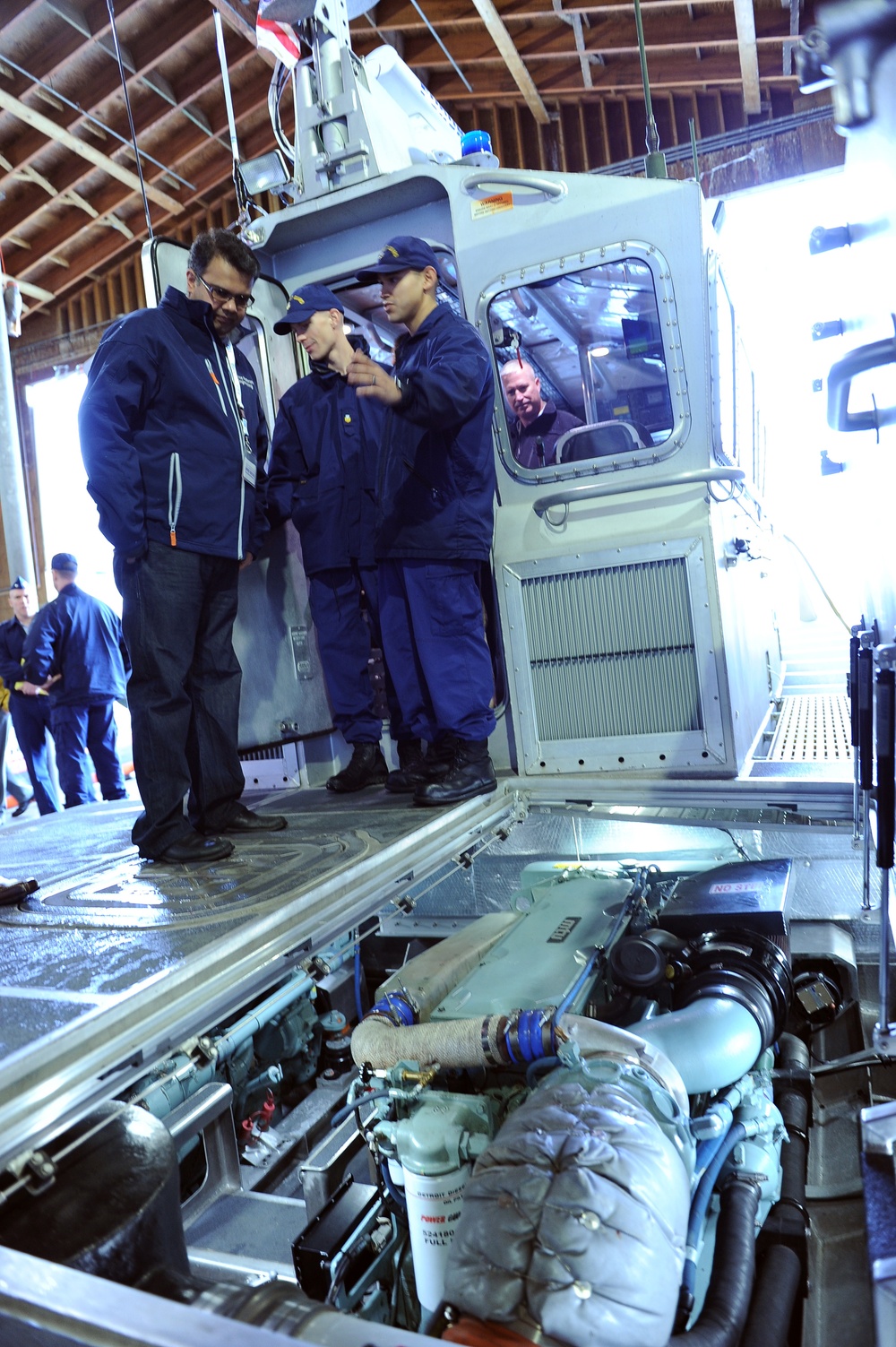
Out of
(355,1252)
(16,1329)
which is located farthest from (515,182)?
(16,1329)

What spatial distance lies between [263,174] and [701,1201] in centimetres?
420

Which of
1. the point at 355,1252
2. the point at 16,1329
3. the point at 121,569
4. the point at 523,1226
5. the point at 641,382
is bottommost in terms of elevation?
the point at 355,1252

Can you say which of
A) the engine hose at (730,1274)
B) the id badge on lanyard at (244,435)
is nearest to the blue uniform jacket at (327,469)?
the id badge on lanyard at (244,435)

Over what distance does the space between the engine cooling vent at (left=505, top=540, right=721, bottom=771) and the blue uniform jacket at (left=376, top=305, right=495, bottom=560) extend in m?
0.46

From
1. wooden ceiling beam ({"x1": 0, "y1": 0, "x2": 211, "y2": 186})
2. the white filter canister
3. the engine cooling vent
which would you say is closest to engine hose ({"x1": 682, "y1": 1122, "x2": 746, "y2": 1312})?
the white filter canister

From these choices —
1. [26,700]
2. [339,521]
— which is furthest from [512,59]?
[339,521]

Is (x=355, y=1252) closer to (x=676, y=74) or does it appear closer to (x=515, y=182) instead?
(x=515, y=182)

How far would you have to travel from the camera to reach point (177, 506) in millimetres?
3082

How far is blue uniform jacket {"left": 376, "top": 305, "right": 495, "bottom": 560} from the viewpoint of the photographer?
3.60m

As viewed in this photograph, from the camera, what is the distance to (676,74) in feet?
32.3

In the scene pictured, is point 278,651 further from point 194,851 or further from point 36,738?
point 36,738

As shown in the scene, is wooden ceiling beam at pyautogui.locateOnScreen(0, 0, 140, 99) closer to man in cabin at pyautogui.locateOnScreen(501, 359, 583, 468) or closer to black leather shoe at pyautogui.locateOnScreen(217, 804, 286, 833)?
man in cabin at pyautogui.locateOnScreen(501, 359, 583, 468)

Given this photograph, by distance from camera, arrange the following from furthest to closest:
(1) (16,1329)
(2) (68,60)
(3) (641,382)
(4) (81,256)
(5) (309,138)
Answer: (4) (81,256), (2) (68,60), (5) (309,138), (3) (641,382), (1) (16,1329)

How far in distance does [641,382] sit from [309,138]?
6.42 feet
